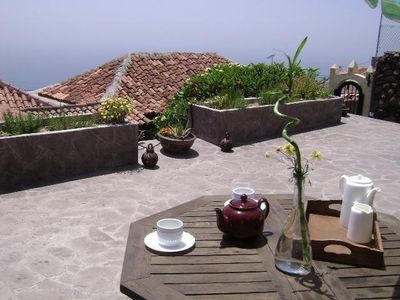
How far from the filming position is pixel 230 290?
2.29 metres

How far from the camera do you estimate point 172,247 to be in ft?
8.87

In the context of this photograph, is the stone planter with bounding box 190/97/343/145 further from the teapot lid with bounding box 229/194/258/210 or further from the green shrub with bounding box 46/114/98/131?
the teapot lid with bounding box 229/194/258/210

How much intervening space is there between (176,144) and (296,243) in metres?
5.77

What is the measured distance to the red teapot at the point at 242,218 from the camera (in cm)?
271

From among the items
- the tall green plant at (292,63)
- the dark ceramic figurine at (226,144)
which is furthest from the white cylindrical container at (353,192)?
the dark ceramic figurine at (226,144)

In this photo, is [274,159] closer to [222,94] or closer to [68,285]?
[222,94]

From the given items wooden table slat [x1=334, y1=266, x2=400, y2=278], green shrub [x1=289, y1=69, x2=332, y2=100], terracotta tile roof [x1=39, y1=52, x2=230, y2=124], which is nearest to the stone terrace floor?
green shrub [x1=289, y1=69, x2=332, y2=100]

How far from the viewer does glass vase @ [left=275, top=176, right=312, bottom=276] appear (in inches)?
93.7

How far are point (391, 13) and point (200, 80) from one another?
318 inches

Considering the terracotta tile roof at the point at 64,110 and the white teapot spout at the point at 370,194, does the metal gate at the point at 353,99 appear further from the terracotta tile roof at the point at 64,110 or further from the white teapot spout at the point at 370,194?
the white teapot spout at the point at 370,194

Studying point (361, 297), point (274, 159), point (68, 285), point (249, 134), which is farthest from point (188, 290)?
point (249, 134)

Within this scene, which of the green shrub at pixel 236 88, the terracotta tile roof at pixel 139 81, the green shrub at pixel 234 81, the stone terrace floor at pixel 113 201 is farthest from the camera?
the terracotta tile roof at pixel 139 81

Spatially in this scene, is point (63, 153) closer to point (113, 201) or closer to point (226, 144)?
point (113, 201)

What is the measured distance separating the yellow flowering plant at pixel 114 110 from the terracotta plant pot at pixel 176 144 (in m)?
1.09
